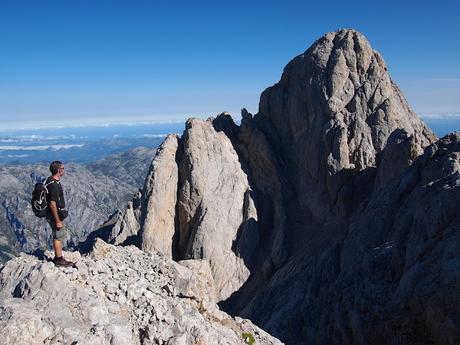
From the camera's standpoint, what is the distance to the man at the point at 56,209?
18672 millimetres

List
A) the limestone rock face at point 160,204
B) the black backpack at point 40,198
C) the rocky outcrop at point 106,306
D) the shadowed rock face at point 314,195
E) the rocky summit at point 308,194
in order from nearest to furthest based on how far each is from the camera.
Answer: the rocky outcrop at point 106,306 < the black backpack at point 40,198 < the shadowed rock face at point 314,195 < the rocky summit at point 308,194 < the limestone rock face at point 160,204

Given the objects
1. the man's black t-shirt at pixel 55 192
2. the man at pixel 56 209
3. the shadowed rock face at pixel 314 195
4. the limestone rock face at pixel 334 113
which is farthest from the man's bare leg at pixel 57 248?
the limestone rock face at pixel 334 113

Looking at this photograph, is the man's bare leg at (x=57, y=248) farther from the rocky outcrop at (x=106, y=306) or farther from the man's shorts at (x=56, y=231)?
the rocky outcrop at (x=106, y=306)

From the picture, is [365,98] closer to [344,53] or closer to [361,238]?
[344,53]

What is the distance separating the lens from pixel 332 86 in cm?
5719

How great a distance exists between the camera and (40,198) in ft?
61.0

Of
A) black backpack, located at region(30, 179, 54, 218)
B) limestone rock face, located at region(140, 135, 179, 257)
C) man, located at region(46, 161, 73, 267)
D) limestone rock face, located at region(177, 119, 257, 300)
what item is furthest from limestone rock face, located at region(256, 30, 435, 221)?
black backpack, located at region(30, 179, 54, 218)

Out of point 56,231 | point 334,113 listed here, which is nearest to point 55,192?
point 56,231

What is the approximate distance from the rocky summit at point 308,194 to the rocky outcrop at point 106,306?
15.4 metres

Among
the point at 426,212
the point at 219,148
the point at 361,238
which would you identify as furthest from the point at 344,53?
the point at 426,212

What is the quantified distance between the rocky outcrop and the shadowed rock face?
50.1ft

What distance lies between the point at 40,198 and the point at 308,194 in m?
41.5

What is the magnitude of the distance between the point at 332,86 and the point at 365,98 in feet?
14.3

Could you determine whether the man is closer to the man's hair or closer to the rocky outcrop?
the man's hair
